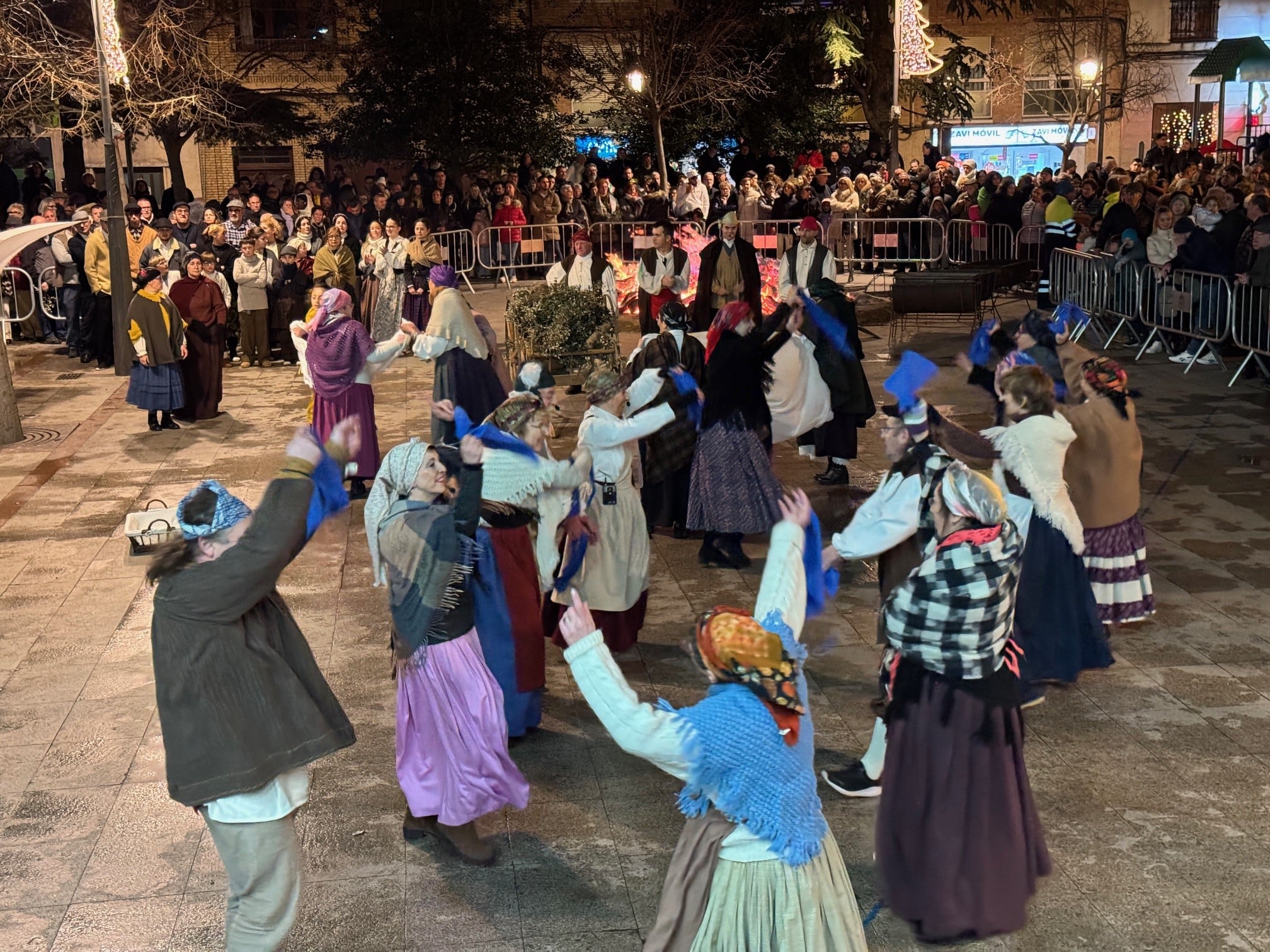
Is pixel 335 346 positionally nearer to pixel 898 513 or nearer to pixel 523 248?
pixel 898 513

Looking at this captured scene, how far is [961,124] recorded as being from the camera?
38.3 m

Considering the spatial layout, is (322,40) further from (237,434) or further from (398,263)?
(237,434)

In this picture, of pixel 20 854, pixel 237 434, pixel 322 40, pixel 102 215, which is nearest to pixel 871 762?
pixel 20 854

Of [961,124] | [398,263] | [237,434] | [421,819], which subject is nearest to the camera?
[421,819]

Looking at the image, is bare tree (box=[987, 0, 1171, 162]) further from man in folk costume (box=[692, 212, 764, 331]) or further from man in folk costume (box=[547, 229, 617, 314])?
man in folk costume (box=[692, 212, 764, 331])

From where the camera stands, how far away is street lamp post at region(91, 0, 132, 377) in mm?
15664

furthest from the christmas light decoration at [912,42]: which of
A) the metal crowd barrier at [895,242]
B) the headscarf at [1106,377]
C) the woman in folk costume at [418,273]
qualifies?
the headscarf at [1106,377]

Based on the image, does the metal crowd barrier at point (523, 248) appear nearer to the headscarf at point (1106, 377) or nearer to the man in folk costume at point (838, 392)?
the man in folk costume at point (838, 392)

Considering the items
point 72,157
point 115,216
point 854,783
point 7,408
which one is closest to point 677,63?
Result: point 72,157

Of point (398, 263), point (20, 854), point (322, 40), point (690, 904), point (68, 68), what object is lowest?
point (20, 854)

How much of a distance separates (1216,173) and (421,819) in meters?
17.7

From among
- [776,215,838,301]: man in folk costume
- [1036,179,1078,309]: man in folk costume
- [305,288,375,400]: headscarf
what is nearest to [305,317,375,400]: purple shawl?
[305,288,375,400]: headscarf

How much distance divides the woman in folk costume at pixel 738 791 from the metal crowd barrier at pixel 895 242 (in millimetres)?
17869

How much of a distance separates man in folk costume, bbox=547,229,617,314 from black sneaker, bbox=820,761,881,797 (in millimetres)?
8866
